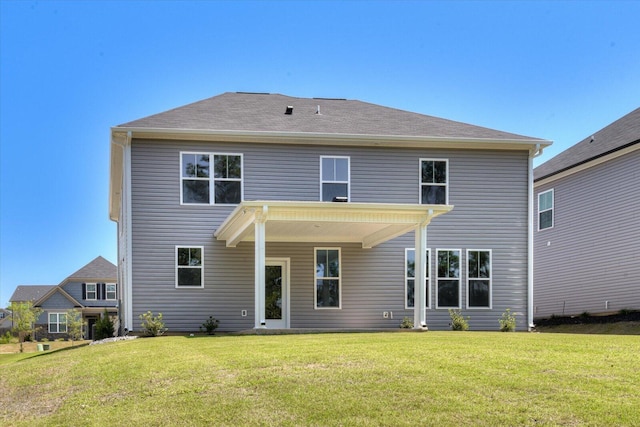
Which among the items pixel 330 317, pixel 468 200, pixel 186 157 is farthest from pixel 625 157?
pixel 186 157

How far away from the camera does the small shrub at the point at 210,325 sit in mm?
16250

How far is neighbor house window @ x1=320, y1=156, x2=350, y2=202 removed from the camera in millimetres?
17234

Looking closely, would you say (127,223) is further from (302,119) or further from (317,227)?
(302,119)

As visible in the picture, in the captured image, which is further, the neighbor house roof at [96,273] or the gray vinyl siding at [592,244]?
the neighbor house roof at [96,273]

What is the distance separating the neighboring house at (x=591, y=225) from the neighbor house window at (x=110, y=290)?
Answer: 3505cm

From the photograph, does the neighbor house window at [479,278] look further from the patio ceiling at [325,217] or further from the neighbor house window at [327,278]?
the neighbor house window at [327,278]

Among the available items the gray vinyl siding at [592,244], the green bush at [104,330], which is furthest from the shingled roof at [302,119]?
the green bush at [104,330]

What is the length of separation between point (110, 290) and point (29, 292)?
10.2m

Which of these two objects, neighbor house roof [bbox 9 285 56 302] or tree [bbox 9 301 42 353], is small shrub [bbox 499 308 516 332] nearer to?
tree [bbox 9 301 42 353]

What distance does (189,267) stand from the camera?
1664 cm

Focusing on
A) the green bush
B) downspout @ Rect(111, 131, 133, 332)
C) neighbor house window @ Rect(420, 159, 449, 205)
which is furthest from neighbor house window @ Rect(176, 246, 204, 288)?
neighbor house window @ Rect(420, 159, 449, 205)

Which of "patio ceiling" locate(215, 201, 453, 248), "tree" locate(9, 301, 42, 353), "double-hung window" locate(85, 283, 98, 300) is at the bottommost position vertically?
"tree" locate(9, 301, 42, 353)

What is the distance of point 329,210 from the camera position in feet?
46.3

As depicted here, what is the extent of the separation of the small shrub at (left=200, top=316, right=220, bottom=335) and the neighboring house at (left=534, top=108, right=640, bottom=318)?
1244 cm
